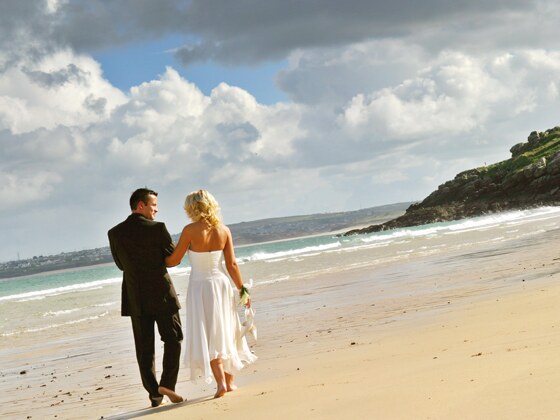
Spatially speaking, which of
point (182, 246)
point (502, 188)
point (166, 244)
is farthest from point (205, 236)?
point (502, 188)

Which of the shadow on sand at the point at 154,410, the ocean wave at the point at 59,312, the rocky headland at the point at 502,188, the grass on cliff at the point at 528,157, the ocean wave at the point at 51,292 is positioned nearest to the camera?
the shadow on sand at the point at 154,410

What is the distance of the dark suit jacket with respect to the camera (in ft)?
23.6

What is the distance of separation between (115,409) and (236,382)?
1.33 m

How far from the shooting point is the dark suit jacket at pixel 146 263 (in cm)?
720

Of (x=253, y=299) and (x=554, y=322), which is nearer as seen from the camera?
(x=554, y=322)

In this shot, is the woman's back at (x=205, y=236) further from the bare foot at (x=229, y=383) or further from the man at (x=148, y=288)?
the bare foot at (x=229, y=383)

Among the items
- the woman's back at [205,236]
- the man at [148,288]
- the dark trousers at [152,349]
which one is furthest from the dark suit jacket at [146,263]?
the woman's back at [205,236]

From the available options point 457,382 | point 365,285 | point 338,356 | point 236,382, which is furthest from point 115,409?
point 365,285

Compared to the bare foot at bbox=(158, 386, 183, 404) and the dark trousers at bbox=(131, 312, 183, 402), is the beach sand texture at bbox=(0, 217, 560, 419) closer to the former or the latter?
the bare foot at bbox=(158, 386, 183, 404)

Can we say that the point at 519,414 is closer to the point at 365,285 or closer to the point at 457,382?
the point at 457,382

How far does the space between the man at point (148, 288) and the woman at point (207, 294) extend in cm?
17

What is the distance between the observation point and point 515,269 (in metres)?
15.4

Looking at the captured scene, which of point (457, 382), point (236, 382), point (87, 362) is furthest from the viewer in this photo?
point (87, 362)

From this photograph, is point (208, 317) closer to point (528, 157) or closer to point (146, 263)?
point (146, 263)
